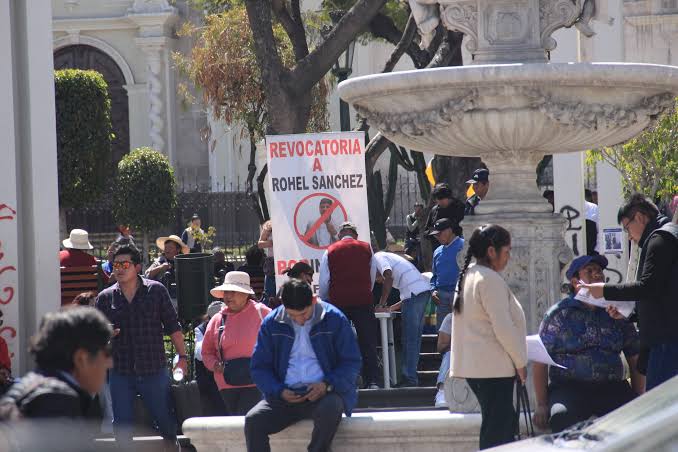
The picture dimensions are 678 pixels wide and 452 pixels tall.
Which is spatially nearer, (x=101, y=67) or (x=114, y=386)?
(x=114, y=386)

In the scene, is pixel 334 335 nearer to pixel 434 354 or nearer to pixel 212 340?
pixel 212 340

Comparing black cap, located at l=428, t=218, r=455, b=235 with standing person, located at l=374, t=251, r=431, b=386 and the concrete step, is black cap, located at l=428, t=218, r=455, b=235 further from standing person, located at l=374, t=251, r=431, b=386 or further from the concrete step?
the concrete step

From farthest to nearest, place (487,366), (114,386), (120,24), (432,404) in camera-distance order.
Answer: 1. (120,24)
2. (432,404)
3. (114,386)
4. (487,366)

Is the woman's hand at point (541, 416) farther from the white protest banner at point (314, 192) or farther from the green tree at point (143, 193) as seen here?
the green tree at point (143, 193)

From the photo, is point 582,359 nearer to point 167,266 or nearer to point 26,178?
point 26,178

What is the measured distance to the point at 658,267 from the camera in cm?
775

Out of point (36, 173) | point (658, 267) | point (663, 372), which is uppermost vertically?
point (36, 173)

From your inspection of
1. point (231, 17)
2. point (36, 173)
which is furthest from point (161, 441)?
point (231, 17)

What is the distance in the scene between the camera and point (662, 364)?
7781mm

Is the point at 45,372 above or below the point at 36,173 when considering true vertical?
below

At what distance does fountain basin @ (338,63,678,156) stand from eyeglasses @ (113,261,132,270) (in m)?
2.08

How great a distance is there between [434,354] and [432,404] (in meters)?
2.97

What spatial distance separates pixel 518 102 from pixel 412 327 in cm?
420

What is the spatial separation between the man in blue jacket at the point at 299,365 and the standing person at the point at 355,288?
3.27 meters
